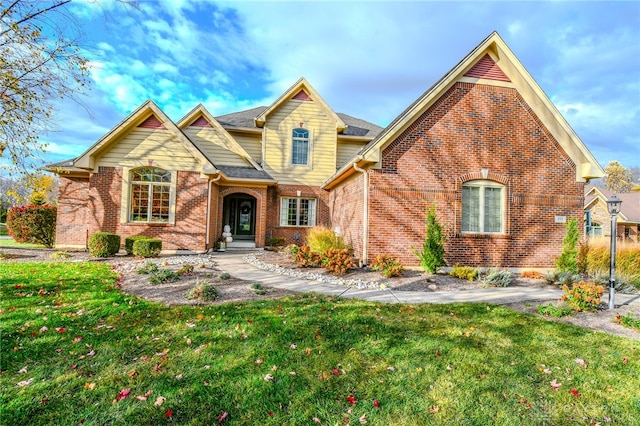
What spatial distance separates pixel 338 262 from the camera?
321 inches

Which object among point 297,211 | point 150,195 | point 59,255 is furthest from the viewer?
point 297,211

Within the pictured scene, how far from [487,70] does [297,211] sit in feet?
32.9

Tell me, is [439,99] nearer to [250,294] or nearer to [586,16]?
[586,16]

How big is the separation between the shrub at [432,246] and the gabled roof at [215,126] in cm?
980

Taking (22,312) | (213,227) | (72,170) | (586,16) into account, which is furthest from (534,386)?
(72,170)

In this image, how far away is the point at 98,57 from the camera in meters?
6.74

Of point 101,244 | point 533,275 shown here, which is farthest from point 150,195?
point 533,275

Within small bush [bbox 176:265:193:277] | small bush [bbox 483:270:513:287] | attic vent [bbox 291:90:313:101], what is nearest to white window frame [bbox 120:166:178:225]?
small bush [bbox 176:265:193:277]

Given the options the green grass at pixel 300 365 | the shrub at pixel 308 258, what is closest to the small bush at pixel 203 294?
the green grass at pixel 300 365

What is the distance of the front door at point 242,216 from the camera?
1689 centimetres

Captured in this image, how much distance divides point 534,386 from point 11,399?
482cm

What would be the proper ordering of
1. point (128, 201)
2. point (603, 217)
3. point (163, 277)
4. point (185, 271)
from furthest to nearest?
1. point (603, 217)
2. point (128, 201)
3. point (185, 271)
4. point (163, 277)

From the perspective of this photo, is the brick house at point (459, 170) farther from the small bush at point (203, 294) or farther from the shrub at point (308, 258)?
the small bush at point (203, 294)

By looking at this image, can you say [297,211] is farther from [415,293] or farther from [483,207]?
[415,293]
